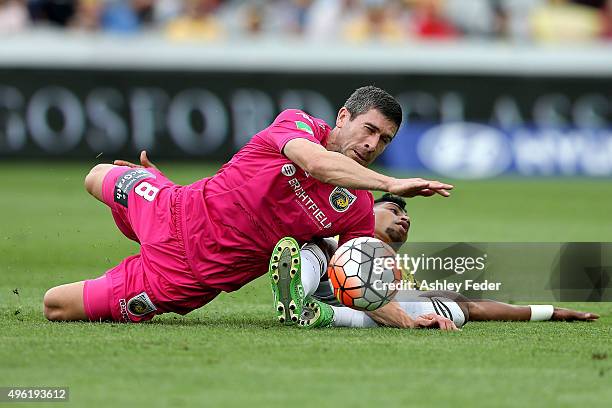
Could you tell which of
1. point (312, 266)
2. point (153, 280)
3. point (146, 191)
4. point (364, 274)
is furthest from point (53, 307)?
point (364, 274)

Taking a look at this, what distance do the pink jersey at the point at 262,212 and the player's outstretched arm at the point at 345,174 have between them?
1.23ft

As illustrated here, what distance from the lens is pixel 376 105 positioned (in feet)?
23.8

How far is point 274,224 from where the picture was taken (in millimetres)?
7441

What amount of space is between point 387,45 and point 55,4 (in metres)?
6.35

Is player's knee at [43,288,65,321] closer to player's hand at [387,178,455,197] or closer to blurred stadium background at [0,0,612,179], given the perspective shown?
player's hand at [387,178,455,197]

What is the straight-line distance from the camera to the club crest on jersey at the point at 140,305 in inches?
295

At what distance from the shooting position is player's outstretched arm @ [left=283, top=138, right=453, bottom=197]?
20.6ft

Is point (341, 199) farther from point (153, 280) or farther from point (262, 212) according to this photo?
point (153, 280)

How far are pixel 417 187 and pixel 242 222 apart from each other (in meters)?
1.57

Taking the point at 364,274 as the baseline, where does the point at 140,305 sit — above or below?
below

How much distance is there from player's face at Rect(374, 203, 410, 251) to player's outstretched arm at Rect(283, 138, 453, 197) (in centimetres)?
139

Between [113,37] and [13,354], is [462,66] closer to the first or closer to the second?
[113,37]

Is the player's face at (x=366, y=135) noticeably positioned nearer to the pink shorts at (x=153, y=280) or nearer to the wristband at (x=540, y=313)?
the pink shorts at (x=153, y=280)

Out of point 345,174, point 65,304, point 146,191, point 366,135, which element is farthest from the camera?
point 146,191
